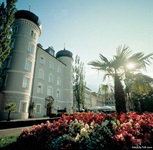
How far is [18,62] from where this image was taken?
2139 centimetres

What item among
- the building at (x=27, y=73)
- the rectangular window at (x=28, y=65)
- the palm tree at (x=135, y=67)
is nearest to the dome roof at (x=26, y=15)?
the building at (x=27, y=73)

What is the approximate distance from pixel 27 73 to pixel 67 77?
52.4 ft

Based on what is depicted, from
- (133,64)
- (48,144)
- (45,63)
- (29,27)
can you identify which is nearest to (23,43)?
(29,27)

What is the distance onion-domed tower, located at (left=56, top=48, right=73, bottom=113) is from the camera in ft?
114

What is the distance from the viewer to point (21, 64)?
21.6 meters

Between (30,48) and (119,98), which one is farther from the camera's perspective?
(30,48)

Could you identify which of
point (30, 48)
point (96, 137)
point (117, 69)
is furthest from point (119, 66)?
point (30, 48)

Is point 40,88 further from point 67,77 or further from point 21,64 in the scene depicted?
point 67,77

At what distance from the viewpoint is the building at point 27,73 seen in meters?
20.2

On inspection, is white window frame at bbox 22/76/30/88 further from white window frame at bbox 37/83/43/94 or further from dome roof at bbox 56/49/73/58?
dome roof at bbox 56/49/73/58

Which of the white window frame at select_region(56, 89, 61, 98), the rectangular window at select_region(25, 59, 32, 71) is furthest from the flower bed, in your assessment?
the white window frame at select_region(56, 89, 61, 98)

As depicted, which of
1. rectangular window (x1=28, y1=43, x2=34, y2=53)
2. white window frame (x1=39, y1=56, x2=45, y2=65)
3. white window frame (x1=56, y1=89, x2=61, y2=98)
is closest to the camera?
rectangular window (x1=28, y1=43, x2=34, y2=53)

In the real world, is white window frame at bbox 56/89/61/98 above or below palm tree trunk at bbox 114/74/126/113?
above

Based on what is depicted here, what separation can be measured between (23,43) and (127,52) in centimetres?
2003
